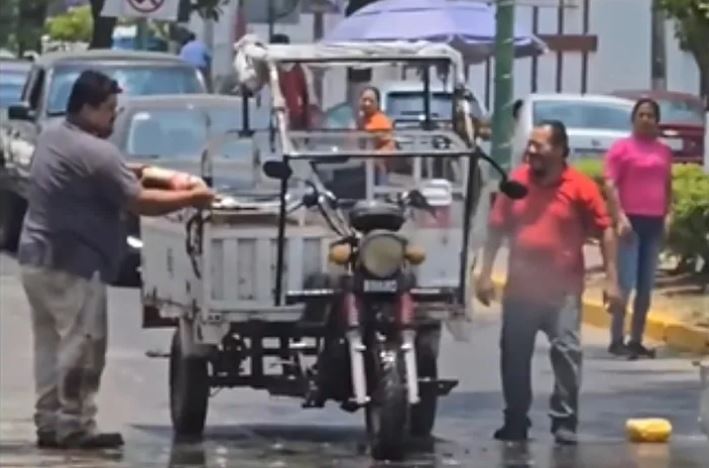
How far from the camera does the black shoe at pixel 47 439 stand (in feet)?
40.3

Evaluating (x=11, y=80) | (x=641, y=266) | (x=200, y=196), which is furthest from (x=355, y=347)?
(x=11, y=80)

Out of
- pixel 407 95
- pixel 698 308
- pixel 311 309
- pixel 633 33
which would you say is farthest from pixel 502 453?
pixel 633 33

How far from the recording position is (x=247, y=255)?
12.3 meters

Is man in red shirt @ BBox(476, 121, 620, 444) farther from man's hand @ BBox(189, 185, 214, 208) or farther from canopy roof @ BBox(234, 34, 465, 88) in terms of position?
man's hand @ BBox(189, 185, 214, 208)

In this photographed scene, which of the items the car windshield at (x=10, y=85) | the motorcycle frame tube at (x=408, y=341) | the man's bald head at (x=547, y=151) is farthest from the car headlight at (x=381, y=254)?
the car windshield at (x=10, y=85)

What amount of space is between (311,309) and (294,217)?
21.4 inches

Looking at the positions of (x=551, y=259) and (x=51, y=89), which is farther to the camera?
(x=51, y=89)

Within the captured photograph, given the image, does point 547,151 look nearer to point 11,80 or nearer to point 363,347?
point 363,347

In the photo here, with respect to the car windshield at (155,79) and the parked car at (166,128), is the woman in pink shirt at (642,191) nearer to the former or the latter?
the parked car at (166,128)

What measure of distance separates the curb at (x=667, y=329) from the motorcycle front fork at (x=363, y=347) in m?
5.97

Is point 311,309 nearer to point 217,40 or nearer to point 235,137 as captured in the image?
point 235,137

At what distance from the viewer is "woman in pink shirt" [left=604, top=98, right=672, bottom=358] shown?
57.4 ft

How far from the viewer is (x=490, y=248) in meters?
13.0

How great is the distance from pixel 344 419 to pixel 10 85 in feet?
63.6
